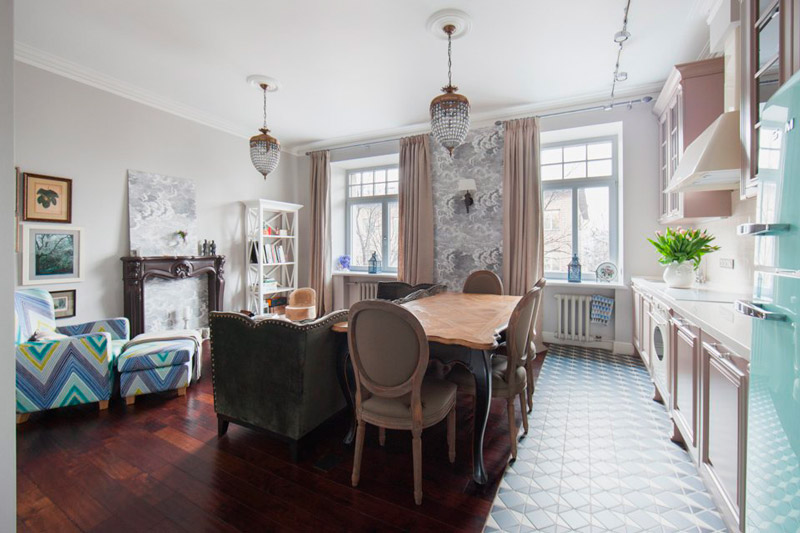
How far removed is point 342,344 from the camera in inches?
83.8

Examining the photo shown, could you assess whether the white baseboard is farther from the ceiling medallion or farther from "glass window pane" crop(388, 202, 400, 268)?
the ceiling medallion

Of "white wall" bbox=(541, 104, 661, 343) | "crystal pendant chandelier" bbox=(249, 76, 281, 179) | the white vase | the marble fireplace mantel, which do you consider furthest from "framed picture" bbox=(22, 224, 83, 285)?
"white wall" bbox=(541, 104, 661, 343)

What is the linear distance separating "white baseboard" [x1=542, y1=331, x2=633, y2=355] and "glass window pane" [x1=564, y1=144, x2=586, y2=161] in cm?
226

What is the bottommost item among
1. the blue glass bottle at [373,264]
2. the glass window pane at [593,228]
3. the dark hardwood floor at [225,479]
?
the dark hardwood floor at [225,479]

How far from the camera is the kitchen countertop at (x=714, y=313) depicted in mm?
1222

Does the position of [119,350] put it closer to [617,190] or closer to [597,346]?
[597,346]

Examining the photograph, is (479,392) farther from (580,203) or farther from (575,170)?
(575,170)

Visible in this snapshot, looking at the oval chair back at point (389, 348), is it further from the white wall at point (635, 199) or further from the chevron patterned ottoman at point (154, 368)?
the white wall at point (635, 199)

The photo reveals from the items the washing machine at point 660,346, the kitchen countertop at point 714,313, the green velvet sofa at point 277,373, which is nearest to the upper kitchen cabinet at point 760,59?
the kitchen countertop at point 714,313

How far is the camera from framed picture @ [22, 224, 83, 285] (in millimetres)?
3166

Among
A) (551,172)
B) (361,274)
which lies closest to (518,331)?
(551,172)

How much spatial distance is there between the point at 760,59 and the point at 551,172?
2.97 meters

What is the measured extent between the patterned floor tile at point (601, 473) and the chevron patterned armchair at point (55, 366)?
2862mm

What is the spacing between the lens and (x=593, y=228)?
4.41 metres
